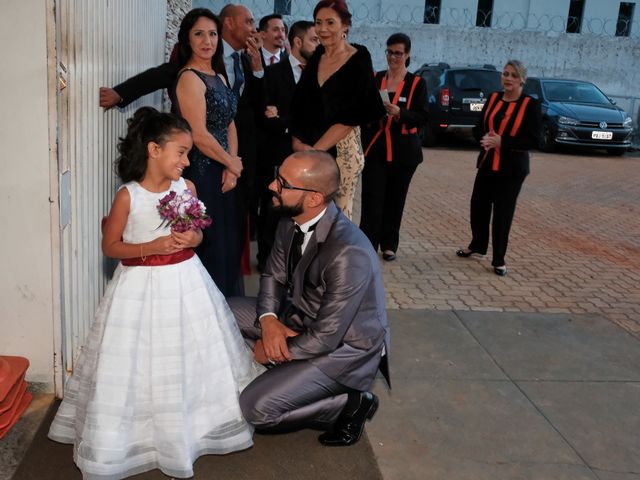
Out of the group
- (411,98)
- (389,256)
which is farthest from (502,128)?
(389,256)

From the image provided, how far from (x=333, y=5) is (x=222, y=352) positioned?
276 cm

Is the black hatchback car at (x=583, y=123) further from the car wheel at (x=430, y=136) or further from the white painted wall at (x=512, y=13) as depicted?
the white painted wall at (x=512, y=13)

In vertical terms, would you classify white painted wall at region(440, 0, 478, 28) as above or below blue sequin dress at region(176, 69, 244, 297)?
above

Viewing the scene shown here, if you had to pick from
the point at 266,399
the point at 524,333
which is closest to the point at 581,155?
the point at 524,333

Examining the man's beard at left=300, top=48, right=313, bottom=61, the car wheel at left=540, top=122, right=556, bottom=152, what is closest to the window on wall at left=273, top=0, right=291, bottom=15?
the car wheel at left=540, top=122, right=556, bottom=152

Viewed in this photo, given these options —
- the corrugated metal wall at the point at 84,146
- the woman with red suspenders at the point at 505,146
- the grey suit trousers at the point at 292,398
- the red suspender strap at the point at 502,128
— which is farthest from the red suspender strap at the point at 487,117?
the grey suit trousers at the point at 292,398

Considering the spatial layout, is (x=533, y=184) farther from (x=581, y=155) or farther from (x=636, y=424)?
(x=636, y=424)

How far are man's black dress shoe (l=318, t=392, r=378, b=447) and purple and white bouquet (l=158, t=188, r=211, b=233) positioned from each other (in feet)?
4.31

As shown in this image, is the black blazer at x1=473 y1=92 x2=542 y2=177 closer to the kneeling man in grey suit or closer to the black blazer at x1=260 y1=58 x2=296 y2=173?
the black blazer at x1=260 y1=58 x2=296 y2=173

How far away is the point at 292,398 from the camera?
378 centimetres

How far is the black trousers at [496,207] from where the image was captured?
23.6 feet

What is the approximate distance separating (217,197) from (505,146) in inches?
126

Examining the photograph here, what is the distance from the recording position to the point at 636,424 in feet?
14.2

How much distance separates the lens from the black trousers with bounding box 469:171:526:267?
718 cm
